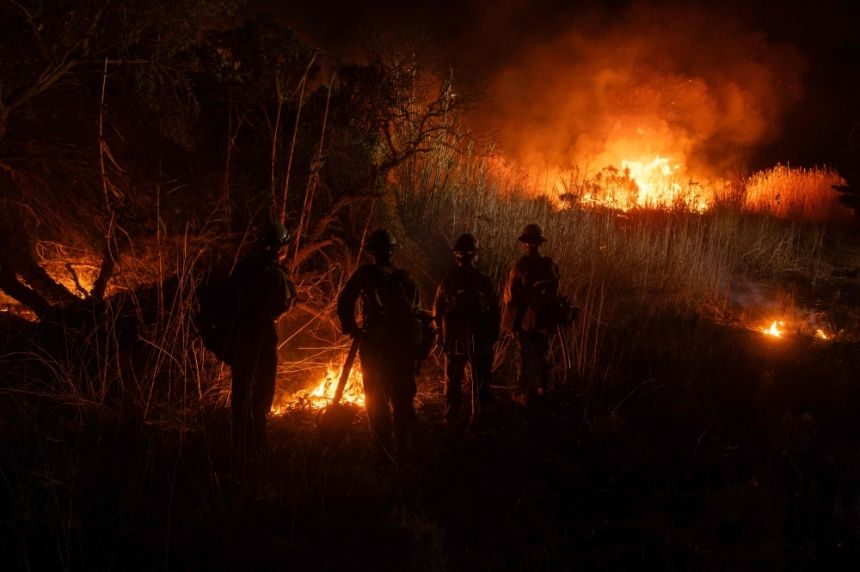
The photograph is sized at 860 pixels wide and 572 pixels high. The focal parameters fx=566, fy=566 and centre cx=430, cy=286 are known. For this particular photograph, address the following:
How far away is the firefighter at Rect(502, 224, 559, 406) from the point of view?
573 cm

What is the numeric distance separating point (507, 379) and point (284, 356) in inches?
112

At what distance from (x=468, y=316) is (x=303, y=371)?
2.53 m

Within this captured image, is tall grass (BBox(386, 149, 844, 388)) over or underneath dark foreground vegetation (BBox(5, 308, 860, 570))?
over

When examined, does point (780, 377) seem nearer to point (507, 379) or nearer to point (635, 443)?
point (635, 443)

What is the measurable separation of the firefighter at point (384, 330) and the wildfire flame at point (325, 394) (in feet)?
3.94

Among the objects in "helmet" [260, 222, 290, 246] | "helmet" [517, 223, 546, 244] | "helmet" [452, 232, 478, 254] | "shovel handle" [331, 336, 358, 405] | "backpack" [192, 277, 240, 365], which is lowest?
"shovel handle" [331, 336, 358, 405]

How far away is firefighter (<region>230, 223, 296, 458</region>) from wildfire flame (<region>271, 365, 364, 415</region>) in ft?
4.21

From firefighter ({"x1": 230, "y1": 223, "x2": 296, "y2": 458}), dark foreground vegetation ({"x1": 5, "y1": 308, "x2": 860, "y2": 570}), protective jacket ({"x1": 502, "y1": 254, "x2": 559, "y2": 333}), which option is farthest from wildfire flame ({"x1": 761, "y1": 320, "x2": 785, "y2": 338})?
firefighter ({"x1": 230, "y1": 223, "x2": 296, "y2": 458})

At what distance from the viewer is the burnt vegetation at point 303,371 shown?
3.85 meters

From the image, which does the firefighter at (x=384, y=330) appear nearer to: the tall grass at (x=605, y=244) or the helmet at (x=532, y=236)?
the helmet at (x=532, y=236)

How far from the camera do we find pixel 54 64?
5543 millimetres

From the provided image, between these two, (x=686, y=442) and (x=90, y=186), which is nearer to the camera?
(x=686, y=442)

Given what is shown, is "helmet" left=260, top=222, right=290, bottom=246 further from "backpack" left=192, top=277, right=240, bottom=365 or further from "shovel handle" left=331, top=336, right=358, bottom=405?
"shovel handle" left=331, top=336, right=358, bottom=405

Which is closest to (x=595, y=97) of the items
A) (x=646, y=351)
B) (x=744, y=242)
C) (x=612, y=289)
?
(x=744, y=242)
